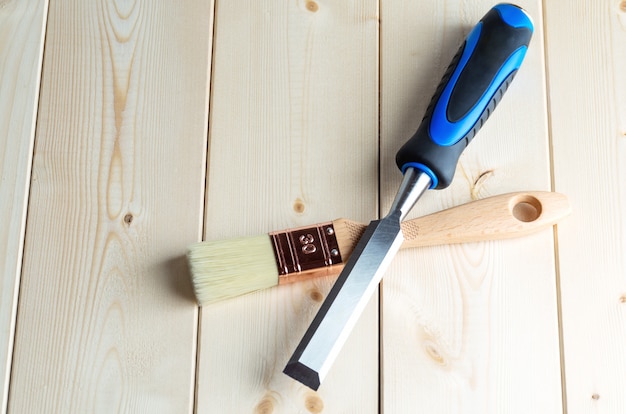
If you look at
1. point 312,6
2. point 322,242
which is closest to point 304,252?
point 322,242

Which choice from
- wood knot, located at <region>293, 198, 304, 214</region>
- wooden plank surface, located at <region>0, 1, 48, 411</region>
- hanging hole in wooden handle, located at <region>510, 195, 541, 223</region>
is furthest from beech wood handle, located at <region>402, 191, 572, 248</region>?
wooden plank surface, located at <region>0, 1, 48, 411</region>

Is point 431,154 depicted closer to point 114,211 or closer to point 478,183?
point 478,183

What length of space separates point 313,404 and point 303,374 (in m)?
0.06

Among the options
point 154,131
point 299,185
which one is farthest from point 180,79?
point 299,185

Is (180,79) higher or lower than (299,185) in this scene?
higher

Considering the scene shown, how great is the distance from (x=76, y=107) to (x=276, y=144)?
0.68 feet

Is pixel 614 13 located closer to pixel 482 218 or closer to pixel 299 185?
pixel 482 218

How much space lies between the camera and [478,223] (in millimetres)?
641

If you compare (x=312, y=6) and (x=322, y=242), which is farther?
(x=312, y=6)

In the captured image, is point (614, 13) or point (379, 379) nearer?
point (379, 379)

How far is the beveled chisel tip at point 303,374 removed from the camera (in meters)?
0.57

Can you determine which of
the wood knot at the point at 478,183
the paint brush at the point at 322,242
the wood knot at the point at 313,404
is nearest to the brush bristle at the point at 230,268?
the paint brush at the point at 322,242

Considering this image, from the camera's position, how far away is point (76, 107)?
69 cm

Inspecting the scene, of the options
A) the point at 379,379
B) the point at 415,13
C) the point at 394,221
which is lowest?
the point at 379,379
